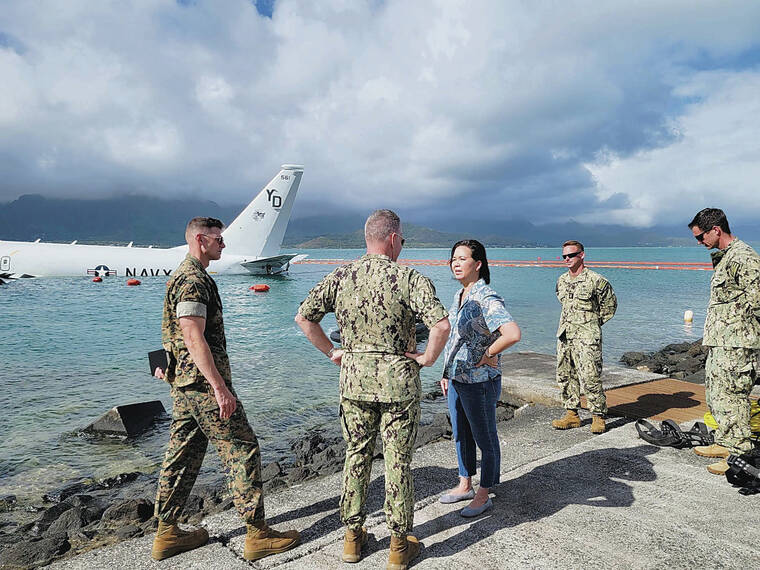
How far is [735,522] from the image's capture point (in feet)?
11.8

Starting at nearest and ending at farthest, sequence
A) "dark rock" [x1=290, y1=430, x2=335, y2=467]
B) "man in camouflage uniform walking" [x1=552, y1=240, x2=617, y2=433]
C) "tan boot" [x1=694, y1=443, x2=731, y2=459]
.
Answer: "tan boot" [x1=694, y1=443, x2=731, y2=459]
"man in camouflage uniform walking" [x1=552, y1=240, x2=617, y2=433]
"dark rock" [x1=290, y1=430, x2=335, y2=467]

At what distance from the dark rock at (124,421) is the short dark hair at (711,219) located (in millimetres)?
8711

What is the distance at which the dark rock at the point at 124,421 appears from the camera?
827 centimetres

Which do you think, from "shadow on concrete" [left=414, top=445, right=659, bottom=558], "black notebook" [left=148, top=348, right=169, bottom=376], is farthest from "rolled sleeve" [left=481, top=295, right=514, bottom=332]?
"black notebook" [left=148, top=348, right=169, bottom=376]

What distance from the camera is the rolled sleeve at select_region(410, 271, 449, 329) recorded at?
2.93 metres

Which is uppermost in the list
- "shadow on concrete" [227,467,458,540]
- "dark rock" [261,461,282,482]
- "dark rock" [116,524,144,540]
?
"shadow on concrete" [227,467,458,540]

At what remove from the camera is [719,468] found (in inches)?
176

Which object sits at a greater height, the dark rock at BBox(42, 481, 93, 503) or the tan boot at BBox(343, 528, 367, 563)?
the tan boot at BBox(343, 528, 367, 563)

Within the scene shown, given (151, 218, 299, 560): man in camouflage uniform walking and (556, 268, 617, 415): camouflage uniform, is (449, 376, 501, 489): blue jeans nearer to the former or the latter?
(151, 218, 299, 560): man in camouflage uniform walking

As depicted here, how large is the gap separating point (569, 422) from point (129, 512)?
4.93 metres

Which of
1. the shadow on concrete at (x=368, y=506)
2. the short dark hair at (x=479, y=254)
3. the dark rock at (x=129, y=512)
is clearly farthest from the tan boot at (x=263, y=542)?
the short dark hair at (x=479, y=254)

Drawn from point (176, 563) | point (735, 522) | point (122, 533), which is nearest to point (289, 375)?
point (122, 533)

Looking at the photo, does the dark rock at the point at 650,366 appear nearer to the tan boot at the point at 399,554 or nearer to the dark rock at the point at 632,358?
the dark rock at the point at 632,358

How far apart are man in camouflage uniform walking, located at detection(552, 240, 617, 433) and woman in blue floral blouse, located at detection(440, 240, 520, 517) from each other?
2440 millimetres
